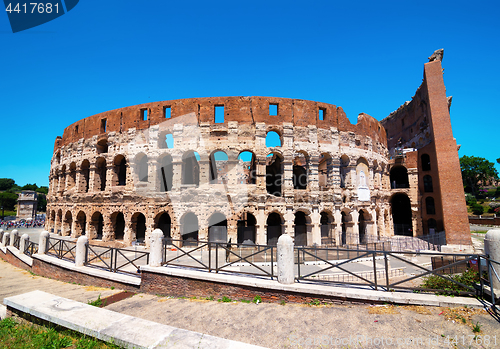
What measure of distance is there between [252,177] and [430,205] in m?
17.8

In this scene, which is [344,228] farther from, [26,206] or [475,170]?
[475,170]

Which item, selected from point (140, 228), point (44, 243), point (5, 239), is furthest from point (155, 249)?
point (5, 239)

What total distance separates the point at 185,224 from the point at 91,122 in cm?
1300

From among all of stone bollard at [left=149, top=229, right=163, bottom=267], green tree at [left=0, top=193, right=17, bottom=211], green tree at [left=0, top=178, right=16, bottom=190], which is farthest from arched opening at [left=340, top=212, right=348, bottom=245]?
green tree at [left=0, top=178, right=16, bottom=190]

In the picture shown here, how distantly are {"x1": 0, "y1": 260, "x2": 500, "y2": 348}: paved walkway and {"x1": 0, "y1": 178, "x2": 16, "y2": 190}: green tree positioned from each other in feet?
369

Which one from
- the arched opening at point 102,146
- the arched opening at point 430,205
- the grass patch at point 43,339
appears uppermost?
the arched opening at point 102,146

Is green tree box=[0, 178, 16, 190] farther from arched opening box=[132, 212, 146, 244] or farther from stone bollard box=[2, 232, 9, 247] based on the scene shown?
arched opening box=[132, 212, 146, 244]

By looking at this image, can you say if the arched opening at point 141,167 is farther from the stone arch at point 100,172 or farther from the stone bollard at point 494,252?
the stone bollard at point 494,252

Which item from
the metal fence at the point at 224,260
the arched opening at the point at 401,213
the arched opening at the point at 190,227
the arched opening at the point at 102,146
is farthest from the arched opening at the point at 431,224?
the arched opening at the point at 102,146

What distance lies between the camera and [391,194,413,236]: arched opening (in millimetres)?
26406

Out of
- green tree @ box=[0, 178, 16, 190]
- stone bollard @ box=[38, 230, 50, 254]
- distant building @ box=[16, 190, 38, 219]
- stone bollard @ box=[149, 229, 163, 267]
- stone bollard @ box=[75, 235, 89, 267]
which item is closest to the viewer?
stone bollard @ box=[149, 229, 163, 267]

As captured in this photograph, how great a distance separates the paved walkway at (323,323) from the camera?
447 cm

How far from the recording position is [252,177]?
804 inches

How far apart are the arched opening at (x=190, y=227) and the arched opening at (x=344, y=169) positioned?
1236cm
